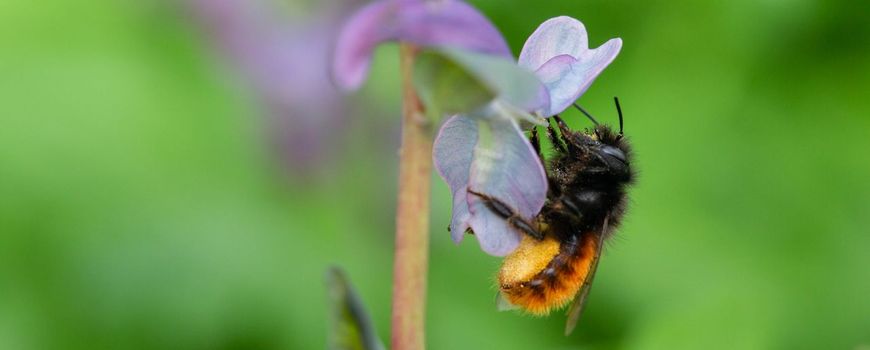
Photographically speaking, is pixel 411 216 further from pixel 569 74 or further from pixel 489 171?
pixel 569 74

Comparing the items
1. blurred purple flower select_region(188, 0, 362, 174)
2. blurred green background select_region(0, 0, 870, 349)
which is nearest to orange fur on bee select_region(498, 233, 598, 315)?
blurred green background select_region(0, 0, 870, 349)

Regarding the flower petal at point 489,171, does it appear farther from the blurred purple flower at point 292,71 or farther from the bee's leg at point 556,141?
the blurred purple flower at point 292,71

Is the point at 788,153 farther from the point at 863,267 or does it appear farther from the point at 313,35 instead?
the point at 313,35

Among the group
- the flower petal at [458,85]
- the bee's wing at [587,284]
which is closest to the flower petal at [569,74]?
the flower petal at [458,85]

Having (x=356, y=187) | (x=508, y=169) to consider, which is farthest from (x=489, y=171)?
(x=356, y=187)

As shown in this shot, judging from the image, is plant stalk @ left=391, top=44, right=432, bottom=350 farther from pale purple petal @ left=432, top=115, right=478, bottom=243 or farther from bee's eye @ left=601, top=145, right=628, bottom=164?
bee's eye @ left=601, top=145, right=628, bottom=164

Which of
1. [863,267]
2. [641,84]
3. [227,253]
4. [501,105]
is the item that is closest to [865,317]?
[863,267]
